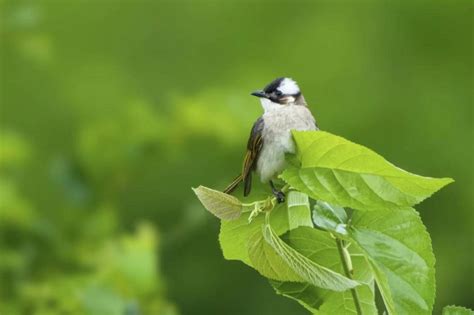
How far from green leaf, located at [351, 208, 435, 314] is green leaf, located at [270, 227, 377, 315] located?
0.11 feet

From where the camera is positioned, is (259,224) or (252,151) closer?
(259,224)

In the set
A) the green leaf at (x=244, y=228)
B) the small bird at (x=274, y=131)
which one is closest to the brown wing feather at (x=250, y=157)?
the small bird at (x=274, y=131)

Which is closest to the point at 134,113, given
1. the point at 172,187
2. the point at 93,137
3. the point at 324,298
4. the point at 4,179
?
the point at 93,137

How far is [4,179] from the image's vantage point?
10.1 feet

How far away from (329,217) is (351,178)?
49mm

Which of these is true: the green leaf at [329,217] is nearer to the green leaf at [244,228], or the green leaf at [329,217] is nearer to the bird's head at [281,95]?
the green leaf at [244,228]

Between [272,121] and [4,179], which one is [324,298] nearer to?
[272,121]

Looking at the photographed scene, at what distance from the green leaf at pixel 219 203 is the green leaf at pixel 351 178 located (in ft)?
0.13

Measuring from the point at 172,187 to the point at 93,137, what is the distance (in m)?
1.60

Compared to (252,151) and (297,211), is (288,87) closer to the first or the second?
(252,151)

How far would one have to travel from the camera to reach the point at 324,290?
29.8 inches

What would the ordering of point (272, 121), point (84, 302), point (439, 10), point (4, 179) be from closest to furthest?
point (272, 121), point (84, 302), point (4, 179), point (439, 10)

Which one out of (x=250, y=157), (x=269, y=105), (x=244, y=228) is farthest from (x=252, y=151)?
(x=244, y=228)

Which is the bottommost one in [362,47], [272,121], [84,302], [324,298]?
[324,298]
